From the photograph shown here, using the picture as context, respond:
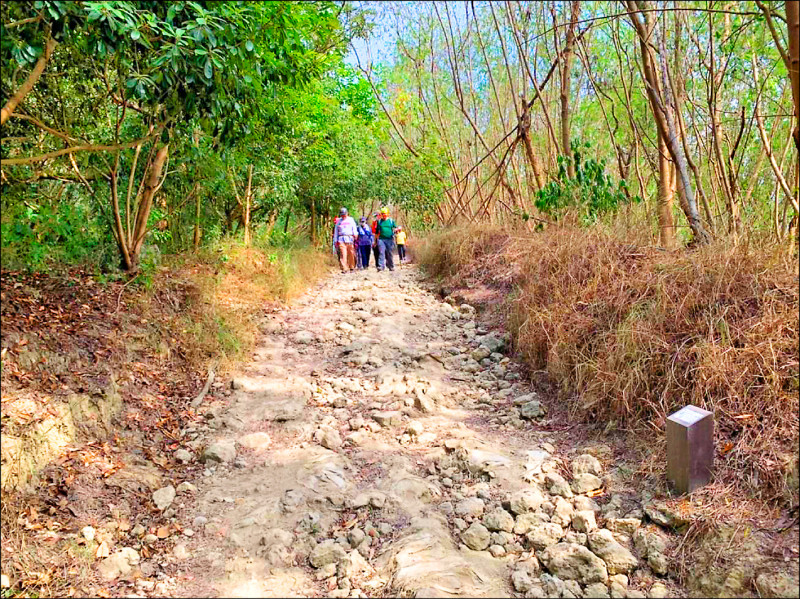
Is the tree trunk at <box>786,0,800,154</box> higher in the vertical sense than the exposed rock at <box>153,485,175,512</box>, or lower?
higher

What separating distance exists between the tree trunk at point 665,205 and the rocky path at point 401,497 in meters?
1.99

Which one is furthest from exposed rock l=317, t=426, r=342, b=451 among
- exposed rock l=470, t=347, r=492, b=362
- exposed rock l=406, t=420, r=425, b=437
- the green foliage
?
the green foliage

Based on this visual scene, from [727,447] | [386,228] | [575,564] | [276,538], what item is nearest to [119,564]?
[276,538]

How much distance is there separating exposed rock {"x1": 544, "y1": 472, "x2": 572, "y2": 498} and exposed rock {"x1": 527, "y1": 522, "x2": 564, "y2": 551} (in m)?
0.30

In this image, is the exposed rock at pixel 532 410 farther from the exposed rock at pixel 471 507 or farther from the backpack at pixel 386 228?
the backpack at pixel 386 228

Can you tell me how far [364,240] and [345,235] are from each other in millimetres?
781

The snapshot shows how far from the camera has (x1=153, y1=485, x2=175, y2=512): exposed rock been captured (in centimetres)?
295

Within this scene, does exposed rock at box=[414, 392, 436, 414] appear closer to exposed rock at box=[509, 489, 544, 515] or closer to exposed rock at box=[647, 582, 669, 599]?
exposed rock at box=[509, 489, 544, 515]

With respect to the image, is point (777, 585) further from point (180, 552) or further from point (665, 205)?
point (665, 205)

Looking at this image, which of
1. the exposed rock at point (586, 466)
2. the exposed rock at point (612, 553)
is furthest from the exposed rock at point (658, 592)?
the exposed rock at point (586, 466)

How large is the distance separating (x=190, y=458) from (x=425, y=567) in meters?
1.83

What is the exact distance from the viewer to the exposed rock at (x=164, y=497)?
9.66 feet

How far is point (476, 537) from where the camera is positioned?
2.66 metres

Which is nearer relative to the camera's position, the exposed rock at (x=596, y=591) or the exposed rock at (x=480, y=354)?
the exposed rock at (x=596, y=591)
